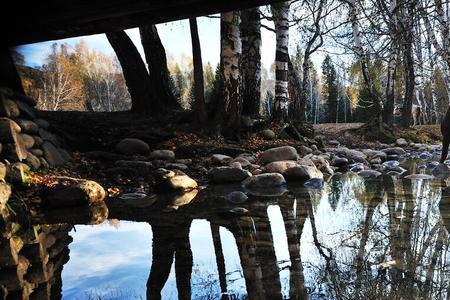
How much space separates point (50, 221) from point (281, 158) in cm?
432

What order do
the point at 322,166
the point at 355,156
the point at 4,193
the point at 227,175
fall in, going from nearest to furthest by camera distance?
the point at 4,193 → the point at 227,175 → the point at 322,166 → the point at 355,156

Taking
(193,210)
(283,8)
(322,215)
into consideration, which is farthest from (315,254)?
(283,8)

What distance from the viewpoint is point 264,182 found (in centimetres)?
573

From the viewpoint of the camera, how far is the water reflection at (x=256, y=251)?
221cm

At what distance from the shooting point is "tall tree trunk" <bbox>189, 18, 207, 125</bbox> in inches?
328

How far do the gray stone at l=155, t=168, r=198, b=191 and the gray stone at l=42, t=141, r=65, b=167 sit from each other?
1.47 metres

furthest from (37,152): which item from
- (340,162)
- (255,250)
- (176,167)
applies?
(340,162)

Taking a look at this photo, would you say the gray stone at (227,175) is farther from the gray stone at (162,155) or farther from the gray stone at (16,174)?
the gray stone at (16,174)

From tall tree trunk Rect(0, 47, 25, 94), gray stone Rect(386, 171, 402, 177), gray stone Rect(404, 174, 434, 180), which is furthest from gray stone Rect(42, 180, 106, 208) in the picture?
gray stone Rect(386, 171, 402, 177)

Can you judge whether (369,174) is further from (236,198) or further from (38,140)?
(38,140)

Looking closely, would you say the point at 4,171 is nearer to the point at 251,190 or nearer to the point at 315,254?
the point at 251,190

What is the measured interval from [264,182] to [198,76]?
374 cm

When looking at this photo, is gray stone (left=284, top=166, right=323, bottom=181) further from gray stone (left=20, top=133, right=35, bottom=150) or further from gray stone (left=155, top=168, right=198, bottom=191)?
→ gray stone (left=20, top=133, right=35, bottom=150)

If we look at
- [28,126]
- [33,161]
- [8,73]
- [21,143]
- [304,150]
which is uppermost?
[8,73]
